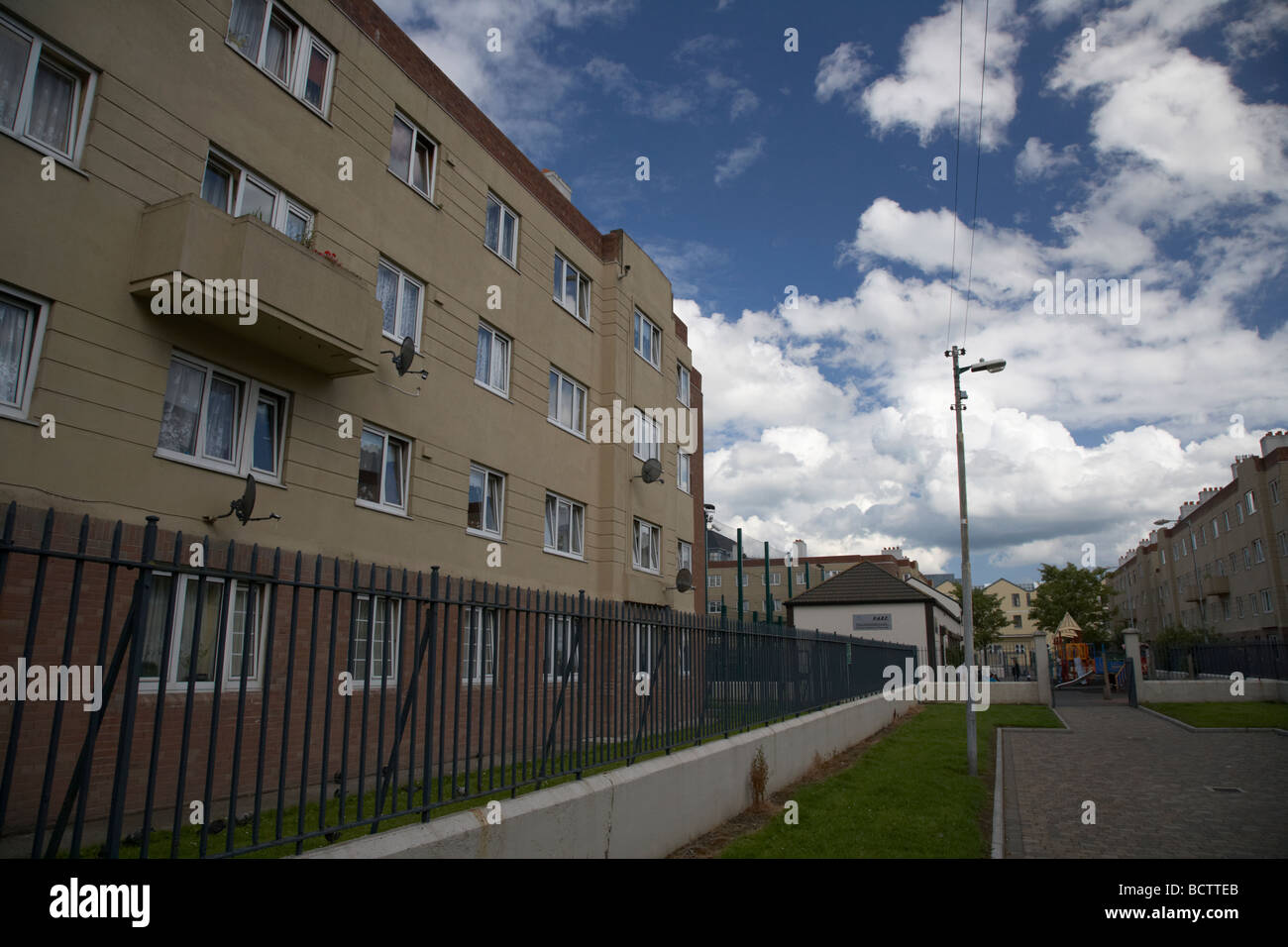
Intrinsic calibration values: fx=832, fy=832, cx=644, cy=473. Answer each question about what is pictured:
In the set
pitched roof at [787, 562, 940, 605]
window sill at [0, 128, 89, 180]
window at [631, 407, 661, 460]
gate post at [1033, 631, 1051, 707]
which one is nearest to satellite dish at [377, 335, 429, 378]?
window sill at [0, 128, 89, 180]

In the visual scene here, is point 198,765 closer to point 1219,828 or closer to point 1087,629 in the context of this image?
point 1219,828

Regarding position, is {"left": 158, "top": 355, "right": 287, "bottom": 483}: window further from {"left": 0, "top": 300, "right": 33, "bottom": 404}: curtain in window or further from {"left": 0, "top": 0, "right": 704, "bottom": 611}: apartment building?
{"left": 0, "top": 300, "right": 33, "bottom": 404}: curtain in window

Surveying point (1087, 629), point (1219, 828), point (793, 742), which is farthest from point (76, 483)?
point (1087, 629)

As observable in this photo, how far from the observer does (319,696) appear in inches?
417

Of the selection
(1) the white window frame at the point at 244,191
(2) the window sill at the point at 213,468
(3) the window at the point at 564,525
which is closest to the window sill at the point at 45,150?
(1) the white window frame at the point at 244,191

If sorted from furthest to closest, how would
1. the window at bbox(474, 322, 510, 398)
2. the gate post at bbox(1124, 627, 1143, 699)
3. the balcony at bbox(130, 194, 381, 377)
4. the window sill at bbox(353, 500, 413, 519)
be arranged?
the gate post at bbox(1124, 627, 1143, 699)
the window at bbox(474, 322, 510, 398)
the window sill at bbox(353, 500, 413, 519)
the balcony at bbox(130, 194, 381, 377)

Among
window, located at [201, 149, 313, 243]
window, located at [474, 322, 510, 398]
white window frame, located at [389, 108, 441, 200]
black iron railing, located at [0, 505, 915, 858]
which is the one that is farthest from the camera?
window, located at [474, 322, 510, 398]

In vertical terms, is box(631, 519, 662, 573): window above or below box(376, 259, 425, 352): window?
below

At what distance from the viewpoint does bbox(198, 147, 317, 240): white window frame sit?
10.6 m

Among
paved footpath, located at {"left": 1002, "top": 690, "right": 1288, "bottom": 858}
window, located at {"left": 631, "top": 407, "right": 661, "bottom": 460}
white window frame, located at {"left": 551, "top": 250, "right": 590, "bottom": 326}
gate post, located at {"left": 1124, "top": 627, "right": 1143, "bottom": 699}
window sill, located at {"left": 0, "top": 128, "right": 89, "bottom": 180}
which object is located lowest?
paved footpath, located at {"left": 1002, "top": 690, "right": 1288, "bottom": 858}

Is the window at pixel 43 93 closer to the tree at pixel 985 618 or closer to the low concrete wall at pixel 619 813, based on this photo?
the low concrete wall at pixel 619 813

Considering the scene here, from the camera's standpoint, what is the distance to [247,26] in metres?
11.2

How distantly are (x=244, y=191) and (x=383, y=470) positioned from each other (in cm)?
438

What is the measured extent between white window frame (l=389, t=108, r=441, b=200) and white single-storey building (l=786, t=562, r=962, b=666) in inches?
1173
